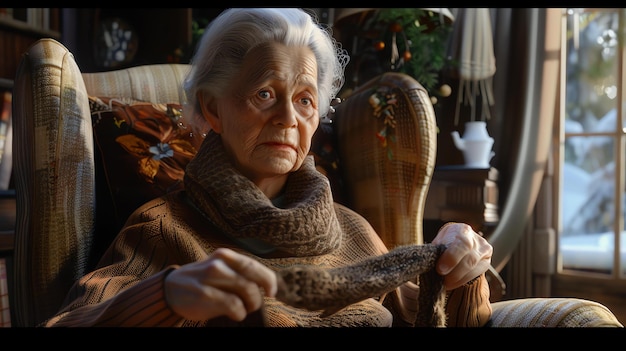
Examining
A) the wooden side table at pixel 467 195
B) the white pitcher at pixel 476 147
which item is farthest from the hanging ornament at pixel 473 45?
the wooden side table at pixel 467 195

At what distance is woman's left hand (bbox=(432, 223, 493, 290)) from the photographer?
669mm

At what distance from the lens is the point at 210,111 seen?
31.2 inches

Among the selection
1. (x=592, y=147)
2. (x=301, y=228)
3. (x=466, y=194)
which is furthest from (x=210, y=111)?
(x=592, y=147)

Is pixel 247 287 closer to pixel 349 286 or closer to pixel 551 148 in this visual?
pixel 349 286

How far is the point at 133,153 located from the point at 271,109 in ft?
1.28

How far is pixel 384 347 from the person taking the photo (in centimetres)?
62

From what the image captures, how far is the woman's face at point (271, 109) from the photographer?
73cm

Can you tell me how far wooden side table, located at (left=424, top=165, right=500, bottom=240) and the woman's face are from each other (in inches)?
33.9

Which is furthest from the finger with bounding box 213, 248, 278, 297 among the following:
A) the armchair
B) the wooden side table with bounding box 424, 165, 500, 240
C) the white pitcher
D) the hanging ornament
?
the hanging ornament

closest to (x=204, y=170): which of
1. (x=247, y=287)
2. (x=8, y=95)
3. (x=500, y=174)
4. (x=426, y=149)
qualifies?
(x=247, y=287)

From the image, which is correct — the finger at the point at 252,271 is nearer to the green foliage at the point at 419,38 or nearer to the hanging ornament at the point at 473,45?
the green foliage at the point at 419,38

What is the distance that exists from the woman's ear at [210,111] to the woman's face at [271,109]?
0.11ft

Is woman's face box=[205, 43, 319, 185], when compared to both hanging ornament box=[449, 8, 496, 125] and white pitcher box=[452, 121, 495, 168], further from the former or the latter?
hanging ornament box=[449, 8, 496, 125]

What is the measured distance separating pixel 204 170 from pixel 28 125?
30 centimetres
